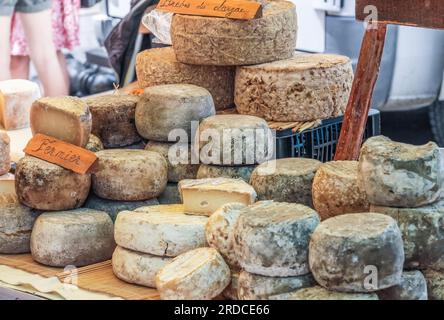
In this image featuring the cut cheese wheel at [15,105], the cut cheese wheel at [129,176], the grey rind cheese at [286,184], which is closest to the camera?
the grey rind cheese at [286,184]

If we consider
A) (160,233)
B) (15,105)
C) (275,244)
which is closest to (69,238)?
(160,233)

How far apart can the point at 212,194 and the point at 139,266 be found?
0.79ft

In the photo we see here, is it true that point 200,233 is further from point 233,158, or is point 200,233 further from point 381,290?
point 381,290

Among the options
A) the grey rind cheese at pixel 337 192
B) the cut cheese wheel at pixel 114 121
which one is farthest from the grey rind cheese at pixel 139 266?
the cut cheese wheel at pixel 114 121

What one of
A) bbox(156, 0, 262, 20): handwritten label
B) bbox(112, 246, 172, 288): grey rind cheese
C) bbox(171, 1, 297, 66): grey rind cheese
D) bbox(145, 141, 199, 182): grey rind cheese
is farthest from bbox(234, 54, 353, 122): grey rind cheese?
bbox(112, 246, 172, 288): grey rind cheese

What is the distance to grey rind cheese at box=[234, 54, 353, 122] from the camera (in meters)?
2.64

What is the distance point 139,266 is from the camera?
211 centimetres

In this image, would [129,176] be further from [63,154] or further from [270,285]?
[270,285]

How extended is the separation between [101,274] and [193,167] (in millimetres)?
427

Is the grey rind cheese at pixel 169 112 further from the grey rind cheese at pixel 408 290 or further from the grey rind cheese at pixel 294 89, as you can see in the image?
the grey rind cheese at pixel 408 290

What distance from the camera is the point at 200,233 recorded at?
208cm

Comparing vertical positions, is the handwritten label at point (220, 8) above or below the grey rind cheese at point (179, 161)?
above

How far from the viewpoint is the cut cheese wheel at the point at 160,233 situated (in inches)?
81.5

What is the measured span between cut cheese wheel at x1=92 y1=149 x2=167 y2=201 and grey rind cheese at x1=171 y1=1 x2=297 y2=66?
446mm
